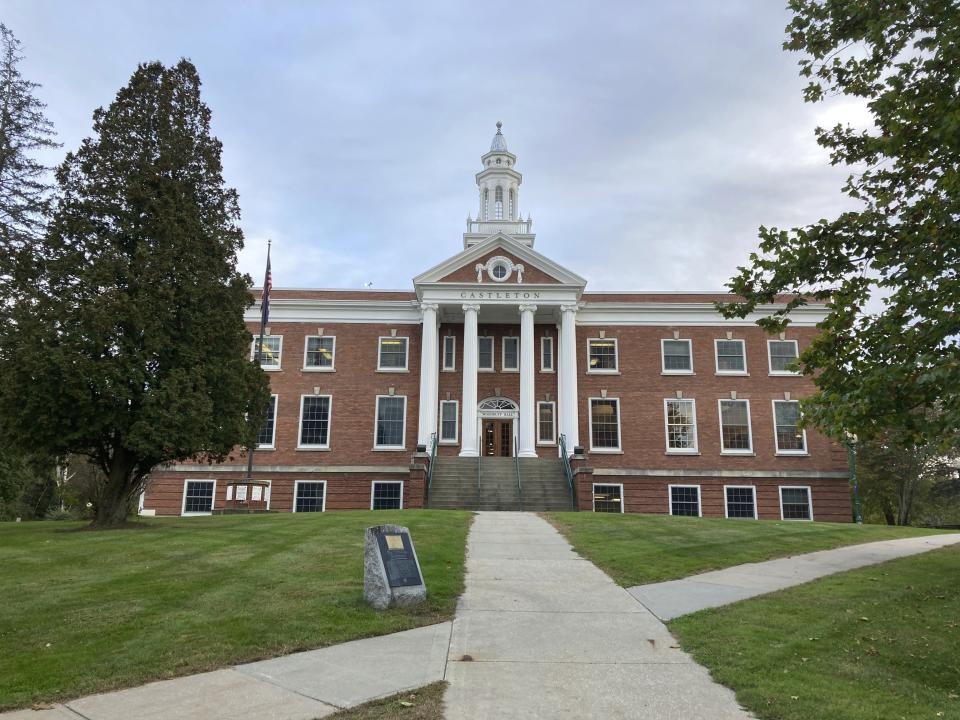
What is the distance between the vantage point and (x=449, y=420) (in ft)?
115

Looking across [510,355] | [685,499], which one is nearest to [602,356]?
[510,355]

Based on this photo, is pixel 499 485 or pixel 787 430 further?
pixel 787 430

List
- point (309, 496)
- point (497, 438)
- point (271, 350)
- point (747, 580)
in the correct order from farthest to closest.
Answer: point (271, 350), point (497, 438), point (309, 496), point (747, 580)

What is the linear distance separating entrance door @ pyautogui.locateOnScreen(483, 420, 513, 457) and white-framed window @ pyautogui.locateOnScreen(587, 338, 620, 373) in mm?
5181

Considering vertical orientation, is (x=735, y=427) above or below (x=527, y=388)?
below

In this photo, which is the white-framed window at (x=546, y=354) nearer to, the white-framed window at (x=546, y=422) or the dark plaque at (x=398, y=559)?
the white-framed window at (x=546, y=422)

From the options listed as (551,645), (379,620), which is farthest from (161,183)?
(551,645)

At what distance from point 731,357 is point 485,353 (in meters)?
12.6

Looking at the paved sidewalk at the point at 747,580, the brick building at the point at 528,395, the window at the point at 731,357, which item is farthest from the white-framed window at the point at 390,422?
the paved sidewalk at the point at 747,580

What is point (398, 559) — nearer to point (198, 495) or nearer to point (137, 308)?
point (137, 308)

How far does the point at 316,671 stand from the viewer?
20.3ft

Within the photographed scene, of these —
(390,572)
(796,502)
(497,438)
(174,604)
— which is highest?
(497,438)

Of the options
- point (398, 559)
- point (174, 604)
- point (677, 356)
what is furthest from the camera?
point (677, 356)

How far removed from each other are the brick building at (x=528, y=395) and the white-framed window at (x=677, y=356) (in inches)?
3.9
